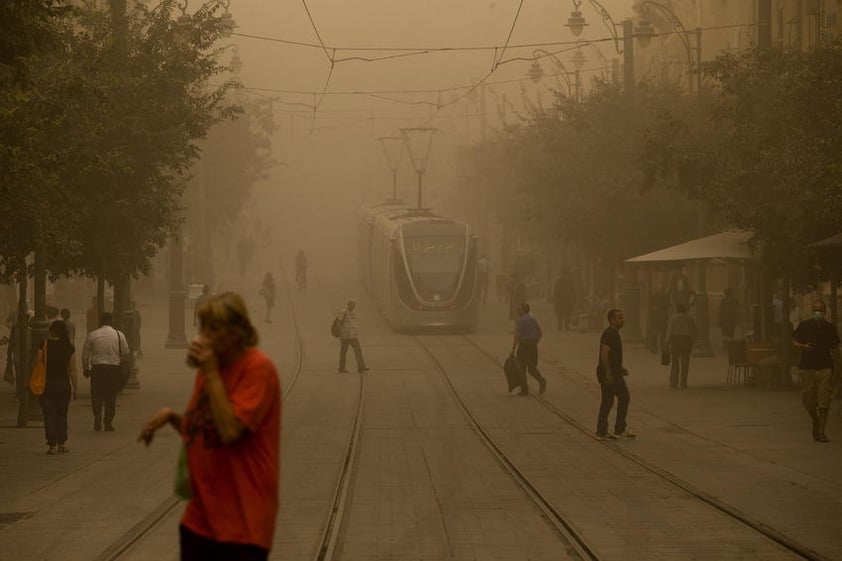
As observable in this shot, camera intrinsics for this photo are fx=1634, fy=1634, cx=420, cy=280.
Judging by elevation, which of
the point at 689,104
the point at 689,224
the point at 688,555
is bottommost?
the point at 688,555

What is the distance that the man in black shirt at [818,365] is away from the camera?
19578mm

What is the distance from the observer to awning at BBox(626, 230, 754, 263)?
29.6 metres

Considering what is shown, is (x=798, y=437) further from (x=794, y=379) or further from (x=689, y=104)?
(x=689, y=104)

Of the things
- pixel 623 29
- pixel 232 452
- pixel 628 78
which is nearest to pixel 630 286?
pixel 628 78

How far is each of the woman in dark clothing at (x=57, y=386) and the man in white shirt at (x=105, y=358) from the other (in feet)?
5.00

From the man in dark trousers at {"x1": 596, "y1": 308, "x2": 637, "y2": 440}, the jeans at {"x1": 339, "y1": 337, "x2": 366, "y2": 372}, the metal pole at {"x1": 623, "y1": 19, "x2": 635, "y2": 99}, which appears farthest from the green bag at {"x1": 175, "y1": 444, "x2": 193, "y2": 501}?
the metal pole at {"x1": 623, "y1": 19, "x2": 635, "y2": 99}

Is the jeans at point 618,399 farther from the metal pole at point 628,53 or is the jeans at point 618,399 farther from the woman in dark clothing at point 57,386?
the metal pole at point 628,53

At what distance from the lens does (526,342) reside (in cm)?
2705

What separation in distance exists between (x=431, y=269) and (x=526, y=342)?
17937 mm

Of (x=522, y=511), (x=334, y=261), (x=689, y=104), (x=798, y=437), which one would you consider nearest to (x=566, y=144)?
(x=689, y=104)

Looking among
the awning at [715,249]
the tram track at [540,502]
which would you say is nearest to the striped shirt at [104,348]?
the tram track at [540,502]

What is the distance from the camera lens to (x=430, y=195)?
135 meters

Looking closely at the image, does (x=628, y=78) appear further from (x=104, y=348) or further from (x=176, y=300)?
(x=104, y=348)

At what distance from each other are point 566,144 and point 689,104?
11.3 feet
